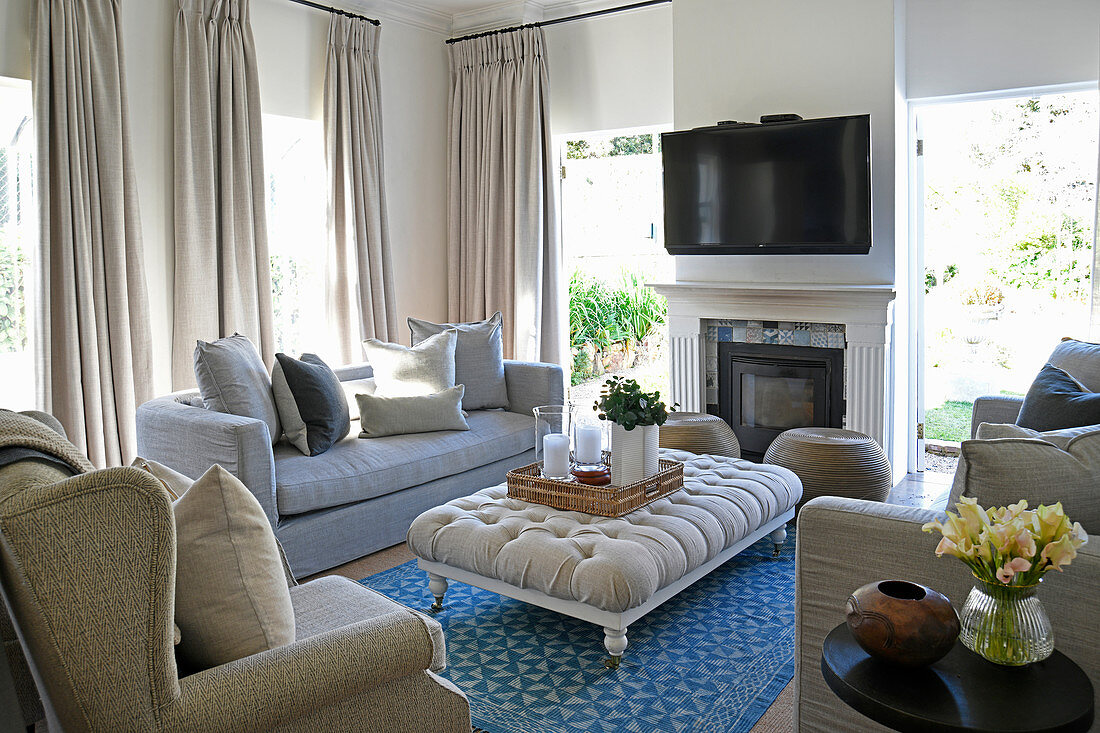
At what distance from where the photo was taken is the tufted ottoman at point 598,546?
2.66m

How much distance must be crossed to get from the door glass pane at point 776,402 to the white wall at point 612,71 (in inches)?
70.4

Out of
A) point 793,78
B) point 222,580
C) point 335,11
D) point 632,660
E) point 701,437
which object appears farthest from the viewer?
point 335,11

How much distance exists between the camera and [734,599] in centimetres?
326

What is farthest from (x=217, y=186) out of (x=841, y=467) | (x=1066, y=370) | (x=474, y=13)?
(x=1066, y=370)

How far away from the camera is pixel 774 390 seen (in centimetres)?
509

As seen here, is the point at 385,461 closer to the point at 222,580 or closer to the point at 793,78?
the point at 222,580

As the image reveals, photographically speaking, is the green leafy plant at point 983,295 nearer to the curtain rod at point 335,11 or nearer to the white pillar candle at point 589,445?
the white pillar candle at point 589,445

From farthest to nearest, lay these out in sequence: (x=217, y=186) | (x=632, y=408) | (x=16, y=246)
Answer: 1. (x=217, y=186)
2. (x=16, y=246)
3. (x=632, y=408)

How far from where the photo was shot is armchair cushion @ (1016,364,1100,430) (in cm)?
277

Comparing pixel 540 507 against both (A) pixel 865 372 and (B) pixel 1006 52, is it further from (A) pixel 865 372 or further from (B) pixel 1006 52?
(B) pixel 1006 52

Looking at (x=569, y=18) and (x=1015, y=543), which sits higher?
(x=569, y=18)

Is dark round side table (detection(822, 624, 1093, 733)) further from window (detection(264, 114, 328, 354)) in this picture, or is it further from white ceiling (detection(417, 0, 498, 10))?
white ceiling (detection(417, 0, 498, 10))

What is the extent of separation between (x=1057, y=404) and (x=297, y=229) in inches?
169

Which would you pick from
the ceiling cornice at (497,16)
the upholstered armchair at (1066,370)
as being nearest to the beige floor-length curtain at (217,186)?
the ceiling cornice at (497,16)
